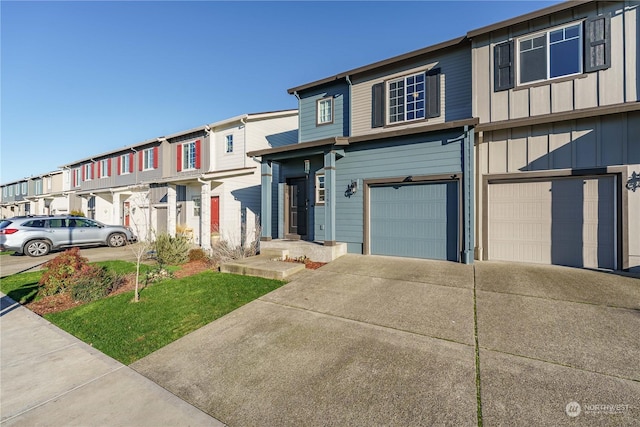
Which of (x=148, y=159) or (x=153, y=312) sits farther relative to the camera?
(x=148, y=159)

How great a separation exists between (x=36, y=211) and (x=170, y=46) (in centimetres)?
2898

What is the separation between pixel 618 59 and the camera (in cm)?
606

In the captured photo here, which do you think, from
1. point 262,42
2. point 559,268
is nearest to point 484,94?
point 559,268

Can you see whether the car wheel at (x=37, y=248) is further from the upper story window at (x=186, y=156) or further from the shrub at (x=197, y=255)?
the shrub at (x=197, y=255)

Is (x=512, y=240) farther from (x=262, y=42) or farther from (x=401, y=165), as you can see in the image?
(x=262, y=42)

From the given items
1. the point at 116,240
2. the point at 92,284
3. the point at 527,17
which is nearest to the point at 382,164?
the point at 527,17

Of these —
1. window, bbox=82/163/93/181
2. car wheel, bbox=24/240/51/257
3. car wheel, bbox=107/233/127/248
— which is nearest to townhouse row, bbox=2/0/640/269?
car wheel, bbox=107/233/127/248

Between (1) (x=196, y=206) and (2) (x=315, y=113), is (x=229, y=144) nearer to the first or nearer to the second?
(1) (x=196, y=206)

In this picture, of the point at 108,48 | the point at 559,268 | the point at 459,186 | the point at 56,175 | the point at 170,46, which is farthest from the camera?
the point at 56,175

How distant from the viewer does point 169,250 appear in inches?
329

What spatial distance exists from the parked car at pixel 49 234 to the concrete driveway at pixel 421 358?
37.0 ft

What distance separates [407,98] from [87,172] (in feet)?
81.0

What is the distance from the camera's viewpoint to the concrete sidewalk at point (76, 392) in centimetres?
231

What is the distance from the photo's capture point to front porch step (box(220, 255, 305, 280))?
6.30 metres
